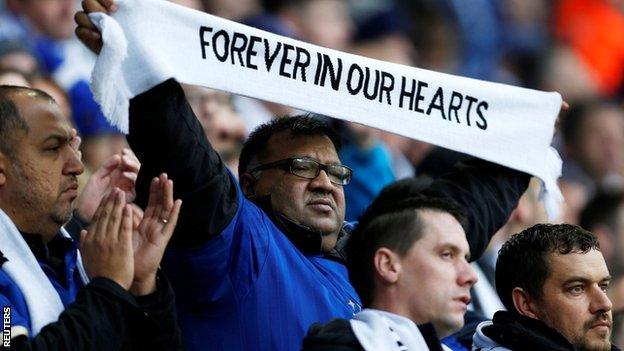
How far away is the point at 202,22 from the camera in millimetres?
4520

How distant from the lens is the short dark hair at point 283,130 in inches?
200

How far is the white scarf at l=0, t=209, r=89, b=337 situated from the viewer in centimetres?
404

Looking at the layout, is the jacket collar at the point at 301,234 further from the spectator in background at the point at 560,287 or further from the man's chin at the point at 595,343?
the man's chin at the point at 595,343

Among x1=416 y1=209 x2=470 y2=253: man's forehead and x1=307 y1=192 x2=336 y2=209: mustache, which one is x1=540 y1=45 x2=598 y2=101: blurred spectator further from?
x1=416 y1=209 x2=470 y2=253: man's forehead

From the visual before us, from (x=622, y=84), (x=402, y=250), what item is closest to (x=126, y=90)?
(x=402, y=250)

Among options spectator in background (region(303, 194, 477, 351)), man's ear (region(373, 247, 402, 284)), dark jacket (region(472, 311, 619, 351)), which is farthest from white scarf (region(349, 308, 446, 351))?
dark jacket (region(472, 311, 619, 351))

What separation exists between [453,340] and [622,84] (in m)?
6.37

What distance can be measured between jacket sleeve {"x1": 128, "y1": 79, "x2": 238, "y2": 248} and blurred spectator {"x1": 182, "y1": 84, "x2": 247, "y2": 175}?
75.4 inches

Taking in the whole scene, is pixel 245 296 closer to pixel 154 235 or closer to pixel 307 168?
pixel 154 235

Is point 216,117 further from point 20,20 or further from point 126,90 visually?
point 126,90

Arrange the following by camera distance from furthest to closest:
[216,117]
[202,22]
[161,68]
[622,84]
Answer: [622,84] → [216,117] → [202,22] → [161,68]

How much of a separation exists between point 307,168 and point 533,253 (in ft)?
2.72

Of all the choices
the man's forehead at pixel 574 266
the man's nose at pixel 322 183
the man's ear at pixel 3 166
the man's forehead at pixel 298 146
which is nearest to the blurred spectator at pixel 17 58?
the man's forehead at pixel 298 146

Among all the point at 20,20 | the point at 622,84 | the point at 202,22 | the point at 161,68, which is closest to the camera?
the point at 161,68
